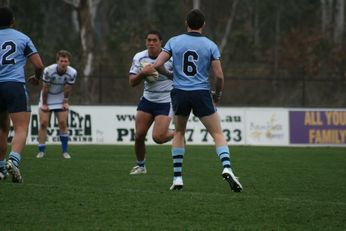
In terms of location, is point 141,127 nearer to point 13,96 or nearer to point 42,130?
point 13,96

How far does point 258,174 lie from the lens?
544 inches

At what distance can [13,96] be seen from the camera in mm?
10789

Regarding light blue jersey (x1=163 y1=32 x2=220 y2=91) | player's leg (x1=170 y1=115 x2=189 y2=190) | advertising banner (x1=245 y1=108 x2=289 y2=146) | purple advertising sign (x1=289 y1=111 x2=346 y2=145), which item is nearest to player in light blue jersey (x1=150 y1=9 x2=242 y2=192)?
light blue jersey (x1=163 y1=32 x2=220 y2=91)

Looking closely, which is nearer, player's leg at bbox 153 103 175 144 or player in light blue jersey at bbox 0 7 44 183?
player in light blue jersey at bbox 0 7 44 183

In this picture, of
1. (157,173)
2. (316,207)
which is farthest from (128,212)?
(157,173)

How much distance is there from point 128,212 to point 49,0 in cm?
4995

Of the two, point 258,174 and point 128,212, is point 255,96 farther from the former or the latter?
point 128,212

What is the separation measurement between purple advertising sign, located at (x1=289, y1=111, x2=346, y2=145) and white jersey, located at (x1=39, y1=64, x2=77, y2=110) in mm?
9820

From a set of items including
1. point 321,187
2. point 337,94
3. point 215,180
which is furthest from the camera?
point 337,94

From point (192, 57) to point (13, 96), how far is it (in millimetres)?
2332

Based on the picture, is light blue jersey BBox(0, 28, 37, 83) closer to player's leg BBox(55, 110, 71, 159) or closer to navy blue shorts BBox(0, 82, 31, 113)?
navy blue shorts BBox(0, 82, 31, 113)

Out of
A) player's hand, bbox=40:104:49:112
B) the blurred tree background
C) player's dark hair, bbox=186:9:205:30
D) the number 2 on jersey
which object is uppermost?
the blurred tree background

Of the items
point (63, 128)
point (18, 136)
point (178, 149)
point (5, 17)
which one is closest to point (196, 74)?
point (178, 149)

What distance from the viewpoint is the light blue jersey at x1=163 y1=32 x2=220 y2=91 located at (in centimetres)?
1034
